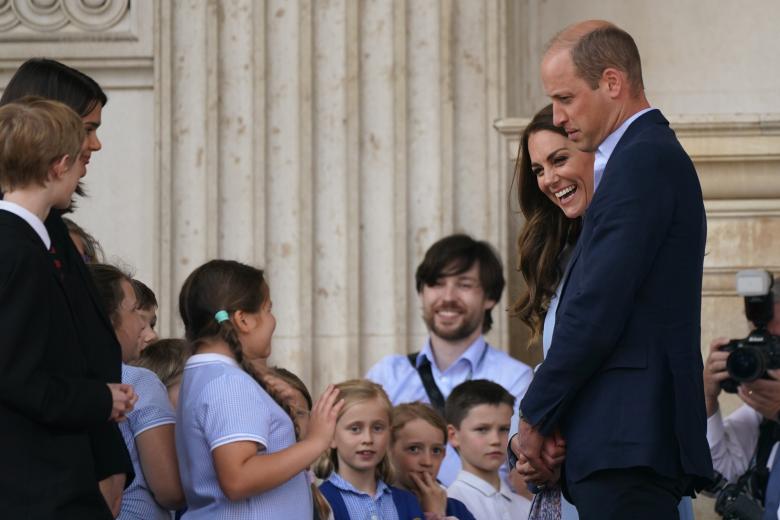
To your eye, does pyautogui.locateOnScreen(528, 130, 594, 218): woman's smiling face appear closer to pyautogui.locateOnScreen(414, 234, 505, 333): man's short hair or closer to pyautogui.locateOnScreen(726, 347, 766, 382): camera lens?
pyautogui.locateOnScreen(726, 347, 766, 382): camera lens

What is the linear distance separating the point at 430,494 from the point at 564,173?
1.45 m

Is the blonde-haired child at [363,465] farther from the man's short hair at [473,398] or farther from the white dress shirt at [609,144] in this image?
the white dress shirt at [609,144]

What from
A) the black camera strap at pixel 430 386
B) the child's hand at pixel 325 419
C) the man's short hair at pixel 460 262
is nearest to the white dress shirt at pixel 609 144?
the child's hand at pixel 325 419

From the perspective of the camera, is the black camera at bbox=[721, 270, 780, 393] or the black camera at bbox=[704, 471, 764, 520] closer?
the black camera at bbox=[721, 270, 780, 393]

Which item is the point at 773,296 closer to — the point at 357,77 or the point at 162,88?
the point at 357,77

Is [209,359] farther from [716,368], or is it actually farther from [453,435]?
[716,368]

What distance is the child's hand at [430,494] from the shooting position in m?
4.91

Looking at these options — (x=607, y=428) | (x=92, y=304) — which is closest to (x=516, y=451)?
(x=607, y=428)

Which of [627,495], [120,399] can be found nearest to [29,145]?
[120,399]

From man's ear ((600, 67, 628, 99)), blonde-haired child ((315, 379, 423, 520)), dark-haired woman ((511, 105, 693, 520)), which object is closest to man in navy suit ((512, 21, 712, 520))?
man's ear ((600, 67, 628, 99))

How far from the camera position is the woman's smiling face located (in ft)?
12.6

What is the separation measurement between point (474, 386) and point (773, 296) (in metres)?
0.96

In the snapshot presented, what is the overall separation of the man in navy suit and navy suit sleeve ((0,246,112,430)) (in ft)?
2.98

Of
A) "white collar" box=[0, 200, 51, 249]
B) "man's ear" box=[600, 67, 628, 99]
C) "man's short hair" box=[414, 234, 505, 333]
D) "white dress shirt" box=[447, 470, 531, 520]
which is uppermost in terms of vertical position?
"man's ear" box=[600, 67, 628, 99]
